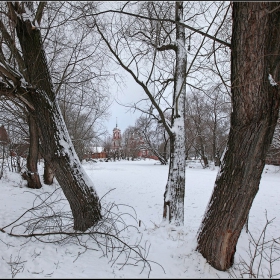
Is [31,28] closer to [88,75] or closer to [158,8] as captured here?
[158,8]

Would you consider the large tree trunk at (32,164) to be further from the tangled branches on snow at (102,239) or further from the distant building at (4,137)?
the tangled branches on snow at (102,239)

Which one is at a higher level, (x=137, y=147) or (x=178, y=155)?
(x=137, y=147)

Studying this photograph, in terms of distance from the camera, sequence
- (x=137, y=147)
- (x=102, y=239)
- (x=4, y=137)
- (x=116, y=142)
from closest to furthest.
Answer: (x=102, y=239)
(x=4, y=137)
(x=137, y=147)
(x=116, y=142)

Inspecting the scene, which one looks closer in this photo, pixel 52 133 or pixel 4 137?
pixel 52 133

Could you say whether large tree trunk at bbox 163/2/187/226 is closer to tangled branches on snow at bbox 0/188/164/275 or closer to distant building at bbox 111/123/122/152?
tangled branches on snow at bbox 0/188/164/275

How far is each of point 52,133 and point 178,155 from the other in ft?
8.80

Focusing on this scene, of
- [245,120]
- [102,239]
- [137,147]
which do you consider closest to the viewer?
[245,120]

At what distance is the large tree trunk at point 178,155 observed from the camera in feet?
14.5

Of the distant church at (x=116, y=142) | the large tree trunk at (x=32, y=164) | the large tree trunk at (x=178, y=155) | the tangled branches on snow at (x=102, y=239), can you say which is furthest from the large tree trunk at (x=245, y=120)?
the distant church at (x=116, y=142)

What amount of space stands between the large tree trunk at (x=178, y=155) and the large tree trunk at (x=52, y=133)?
5.51 ft

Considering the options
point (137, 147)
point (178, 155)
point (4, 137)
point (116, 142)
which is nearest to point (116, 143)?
point (116, 142)

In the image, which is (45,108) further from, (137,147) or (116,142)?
(116,142)

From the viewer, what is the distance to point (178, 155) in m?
4.56

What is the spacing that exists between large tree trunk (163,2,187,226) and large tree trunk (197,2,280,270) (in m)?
1.74
